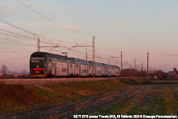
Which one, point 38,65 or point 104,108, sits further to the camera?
point 38,65

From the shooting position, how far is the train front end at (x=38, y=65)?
1652 inches

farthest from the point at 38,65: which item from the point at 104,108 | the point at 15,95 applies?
the point at 104,108

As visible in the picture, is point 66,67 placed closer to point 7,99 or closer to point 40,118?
point 7,99

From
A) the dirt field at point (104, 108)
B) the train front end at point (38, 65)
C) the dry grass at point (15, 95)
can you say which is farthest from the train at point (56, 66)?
the dry grass at point (15, 95)

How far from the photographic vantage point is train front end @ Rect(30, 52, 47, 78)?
1652 inches

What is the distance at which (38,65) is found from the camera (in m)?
42.0

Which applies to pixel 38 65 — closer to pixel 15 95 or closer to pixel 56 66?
pixel 56 66

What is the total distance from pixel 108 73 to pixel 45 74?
153ft

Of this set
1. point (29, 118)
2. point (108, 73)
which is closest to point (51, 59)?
point (29, 118)

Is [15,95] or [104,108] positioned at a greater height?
[15,95]

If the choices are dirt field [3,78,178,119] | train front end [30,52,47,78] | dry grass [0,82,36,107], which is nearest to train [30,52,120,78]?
train front end [30,52,47,78]

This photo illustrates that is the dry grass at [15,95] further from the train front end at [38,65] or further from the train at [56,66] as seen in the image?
the train at [56,66]

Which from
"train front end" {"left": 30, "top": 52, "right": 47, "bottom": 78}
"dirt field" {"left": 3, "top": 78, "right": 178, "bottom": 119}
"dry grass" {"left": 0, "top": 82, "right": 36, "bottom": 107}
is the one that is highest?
"train front end" {"left": 30, "top": 52, "right": 47, "bottom": 78}

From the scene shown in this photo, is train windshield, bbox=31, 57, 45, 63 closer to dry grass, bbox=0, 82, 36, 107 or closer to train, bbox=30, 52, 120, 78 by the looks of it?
train, bbox=30, 52, 120, 78
